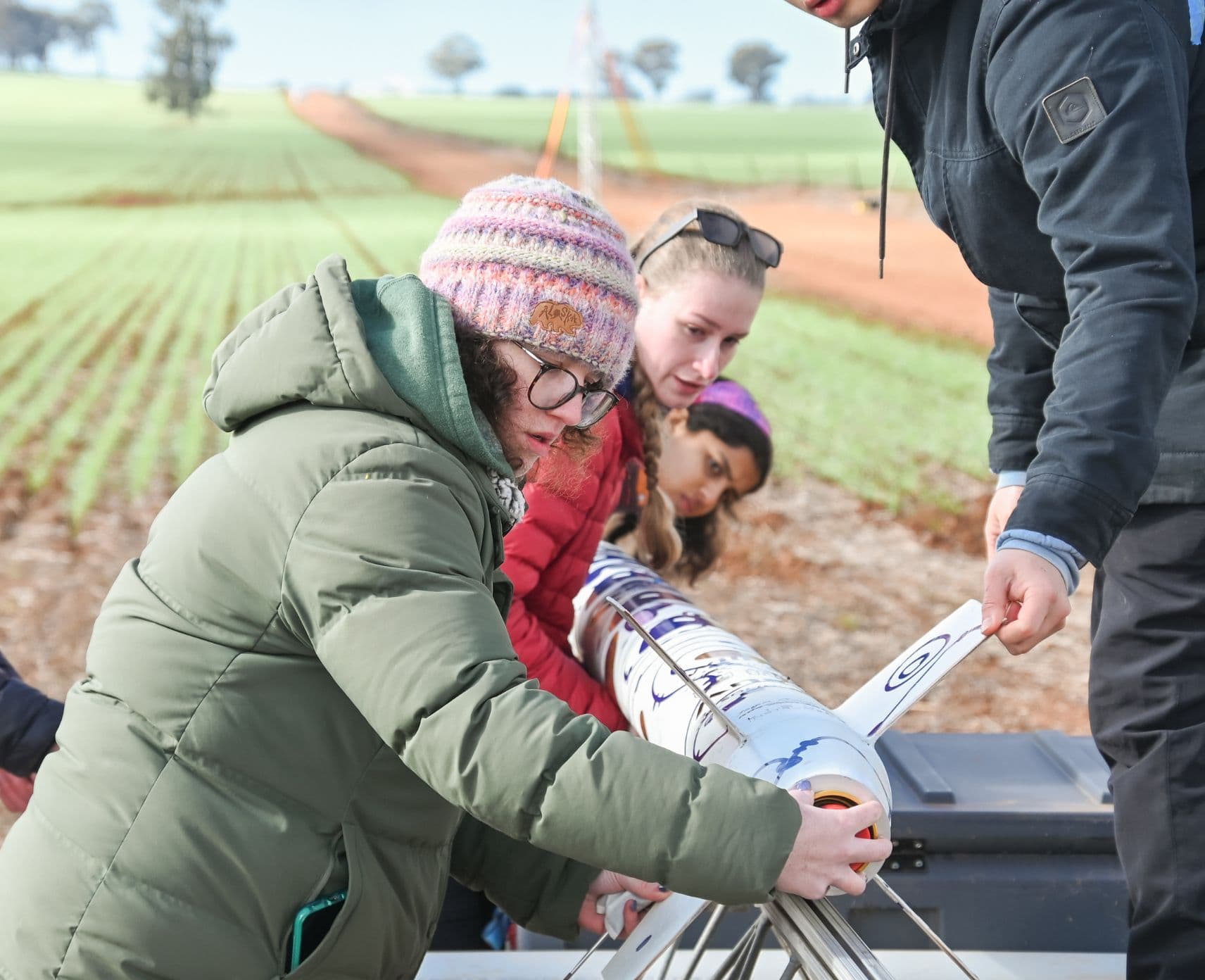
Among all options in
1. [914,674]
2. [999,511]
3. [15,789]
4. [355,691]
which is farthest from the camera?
[15,789]

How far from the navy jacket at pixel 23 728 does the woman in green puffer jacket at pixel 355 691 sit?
701 millimetres

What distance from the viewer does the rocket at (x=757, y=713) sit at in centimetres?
151

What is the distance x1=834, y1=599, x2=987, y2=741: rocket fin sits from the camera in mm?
1594

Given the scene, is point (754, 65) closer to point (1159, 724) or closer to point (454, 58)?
point (454, 58)

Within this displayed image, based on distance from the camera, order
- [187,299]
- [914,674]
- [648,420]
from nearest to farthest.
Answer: [914,674], [648,420], [187,299]

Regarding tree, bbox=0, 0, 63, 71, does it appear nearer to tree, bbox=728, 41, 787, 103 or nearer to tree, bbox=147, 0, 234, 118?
tree, bbox=147, 0, 234, 118

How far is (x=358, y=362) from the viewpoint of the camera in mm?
1288

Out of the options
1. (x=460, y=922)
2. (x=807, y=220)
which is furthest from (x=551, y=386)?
(x=807, y=220)

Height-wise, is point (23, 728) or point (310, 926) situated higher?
point (310, 926)

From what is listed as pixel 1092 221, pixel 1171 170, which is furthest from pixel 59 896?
pixel 1171 170

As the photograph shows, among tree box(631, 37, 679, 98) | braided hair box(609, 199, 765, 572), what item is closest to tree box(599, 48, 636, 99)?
tree box(631, 37, 679, 98)

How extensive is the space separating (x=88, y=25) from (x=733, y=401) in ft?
33.6

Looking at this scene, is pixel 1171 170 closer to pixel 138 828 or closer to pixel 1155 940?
pixel 1155 940

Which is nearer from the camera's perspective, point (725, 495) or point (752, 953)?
point (752, 953)
